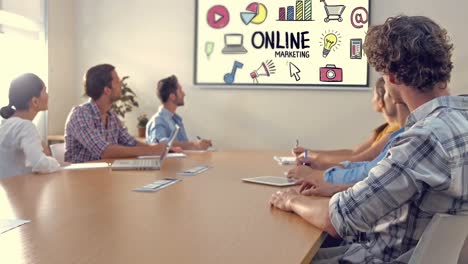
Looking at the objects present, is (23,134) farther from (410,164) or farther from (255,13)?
(255,13)

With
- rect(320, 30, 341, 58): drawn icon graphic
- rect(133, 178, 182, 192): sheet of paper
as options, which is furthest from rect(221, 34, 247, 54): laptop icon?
rect(133, 178, 182, 192): sheet of paper

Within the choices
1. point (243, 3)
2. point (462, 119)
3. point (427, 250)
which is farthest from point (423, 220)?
point (243, 3)

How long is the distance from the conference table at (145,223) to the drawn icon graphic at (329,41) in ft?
9.99

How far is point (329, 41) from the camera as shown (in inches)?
214

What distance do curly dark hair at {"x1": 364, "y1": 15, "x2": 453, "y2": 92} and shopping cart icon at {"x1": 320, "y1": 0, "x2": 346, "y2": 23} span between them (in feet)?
13.0

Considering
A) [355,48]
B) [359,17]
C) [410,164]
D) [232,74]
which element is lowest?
[410,164]

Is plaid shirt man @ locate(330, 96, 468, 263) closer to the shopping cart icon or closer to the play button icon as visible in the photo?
the shopping cart icon

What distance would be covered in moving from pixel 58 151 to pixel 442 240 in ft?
9.28

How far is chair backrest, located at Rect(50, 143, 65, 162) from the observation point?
3642 mm

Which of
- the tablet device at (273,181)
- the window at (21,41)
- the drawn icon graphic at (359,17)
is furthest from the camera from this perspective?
the drawn icon graphic at (359,17)

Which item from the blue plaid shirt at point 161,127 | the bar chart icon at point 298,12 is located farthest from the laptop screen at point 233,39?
the blue plaid shirt at point 161,127

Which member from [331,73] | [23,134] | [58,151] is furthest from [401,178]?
[331,73]

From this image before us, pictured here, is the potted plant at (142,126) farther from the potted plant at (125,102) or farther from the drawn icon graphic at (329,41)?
the drawn icon graphic at (329,41)

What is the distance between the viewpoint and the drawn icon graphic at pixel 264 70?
18.2ft
